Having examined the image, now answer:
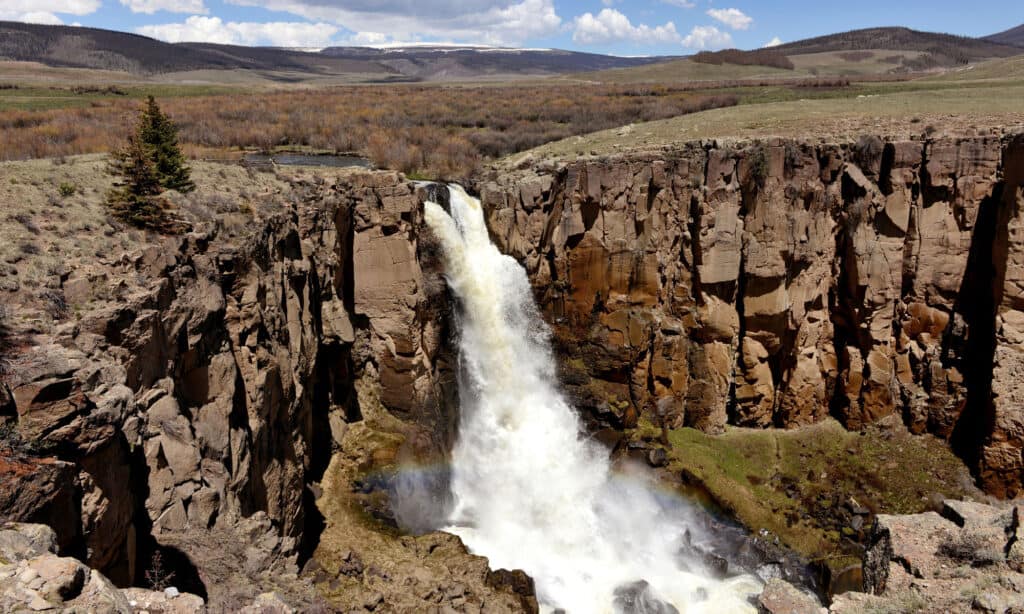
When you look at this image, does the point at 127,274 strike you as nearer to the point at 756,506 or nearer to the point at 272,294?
the point at 272,294

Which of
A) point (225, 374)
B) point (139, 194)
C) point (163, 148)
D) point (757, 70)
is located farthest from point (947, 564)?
point (757, 70)

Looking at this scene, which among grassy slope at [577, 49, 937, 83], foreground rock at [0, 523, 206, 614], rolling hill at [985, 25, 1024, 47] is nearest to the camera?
foreground rock at [0, 523, 206, 614]

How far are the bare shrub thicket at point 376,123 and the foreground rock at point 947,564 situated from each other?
26.7 meters

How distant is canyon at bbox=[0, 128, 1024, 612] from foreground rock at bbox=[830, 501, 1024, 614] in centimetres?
73

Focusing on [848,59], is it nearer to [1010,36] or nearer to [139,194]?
[1010,36]

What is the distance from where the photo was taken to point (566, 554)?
21359 millimetres

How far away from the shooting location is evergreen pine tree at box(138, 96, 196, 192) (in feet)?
64.3

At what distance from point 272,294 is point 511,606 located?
11405 millimetres

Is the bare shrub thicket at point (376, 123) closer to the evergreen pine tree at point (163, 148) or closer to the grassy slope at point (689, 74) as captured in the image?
the evergreen pine tree at point (163, 148)

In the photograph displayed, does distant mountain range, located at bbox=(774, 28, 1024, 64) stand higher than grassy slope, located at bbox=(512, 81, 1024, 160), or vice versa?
distant mountain range, located at bbox=(774, 28, 1024, 64)

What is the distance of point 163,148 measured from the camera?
20031mm

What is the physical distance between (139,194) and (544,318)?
659 inches

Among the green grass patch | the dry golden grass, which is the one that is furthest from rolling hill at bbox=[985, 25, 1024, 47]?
the dry golden grass

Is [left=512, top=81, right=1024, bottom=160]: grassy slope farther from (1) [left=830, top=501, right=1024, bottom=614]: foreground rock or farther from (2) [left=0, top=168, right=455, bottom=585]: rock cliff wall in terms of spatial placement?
(1) [left=830, top=501, right=1024, bottom=614]: foreground rock
